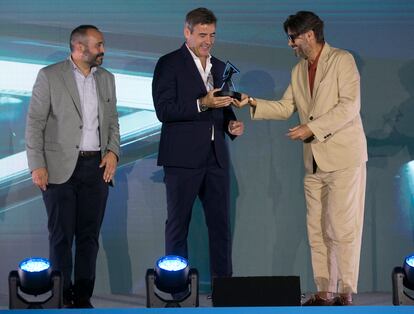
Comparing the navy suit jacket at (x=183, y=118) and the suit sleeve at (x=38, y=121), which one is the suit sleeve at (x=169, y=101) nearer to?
the navy suit jacket at (x=183, y=118)

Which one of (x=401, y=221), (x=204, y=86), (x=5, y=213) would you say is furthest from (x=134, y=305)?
(x=401, y=221)

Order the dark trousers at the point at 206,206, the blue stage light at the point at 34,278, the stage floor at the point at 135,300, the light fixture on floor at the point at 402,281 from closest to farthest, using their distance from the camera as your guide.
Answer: the light fixture on floor at the point at 402,281, the blue stage light at the point at 34,278, the dark trousers at the point at 206,206, the stage floor at the point at 135,300

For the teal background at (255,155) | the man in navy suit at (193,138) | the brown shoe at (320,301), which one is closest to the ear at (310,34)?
the man in navy suit at (193,138)

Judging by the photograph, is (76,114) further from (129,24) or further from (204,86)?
(129,24)

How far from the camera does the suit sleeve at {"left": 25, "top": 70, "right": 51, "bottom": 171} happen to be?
4.90m

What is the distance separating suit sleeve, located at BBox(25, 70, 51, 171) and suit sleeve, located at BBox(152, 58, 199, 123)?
58 centimetres

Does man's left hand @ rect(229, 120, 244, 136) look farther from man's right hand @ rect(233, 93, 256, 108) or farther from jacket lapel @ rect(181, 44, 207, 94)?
jacket lapel @ rect(181, 44, 207, 94)

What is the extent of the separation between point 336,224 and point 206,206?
0.75 meters

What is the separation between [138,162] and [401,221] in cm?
168

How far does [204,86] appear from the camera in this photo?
199 inches

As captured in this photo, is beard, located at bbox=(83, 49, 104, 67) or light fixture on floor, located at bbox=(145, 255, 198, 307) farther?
beard, located at bbox=(83, 49, 104, 67)

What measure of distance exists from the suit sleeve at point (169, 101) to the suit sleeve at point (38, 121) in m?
0.58

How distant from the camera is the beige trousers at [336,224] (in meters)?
4.80

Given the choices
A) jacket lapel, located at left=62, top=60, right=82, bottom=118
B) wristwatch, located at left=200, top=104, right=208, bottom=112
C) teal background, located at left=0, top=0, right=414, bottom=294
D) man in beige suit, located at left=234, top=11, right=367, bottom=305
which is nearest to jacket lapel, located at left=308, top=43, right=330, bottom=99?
man in beige suit, located at left=234, top=11, right=367, bottom=305
